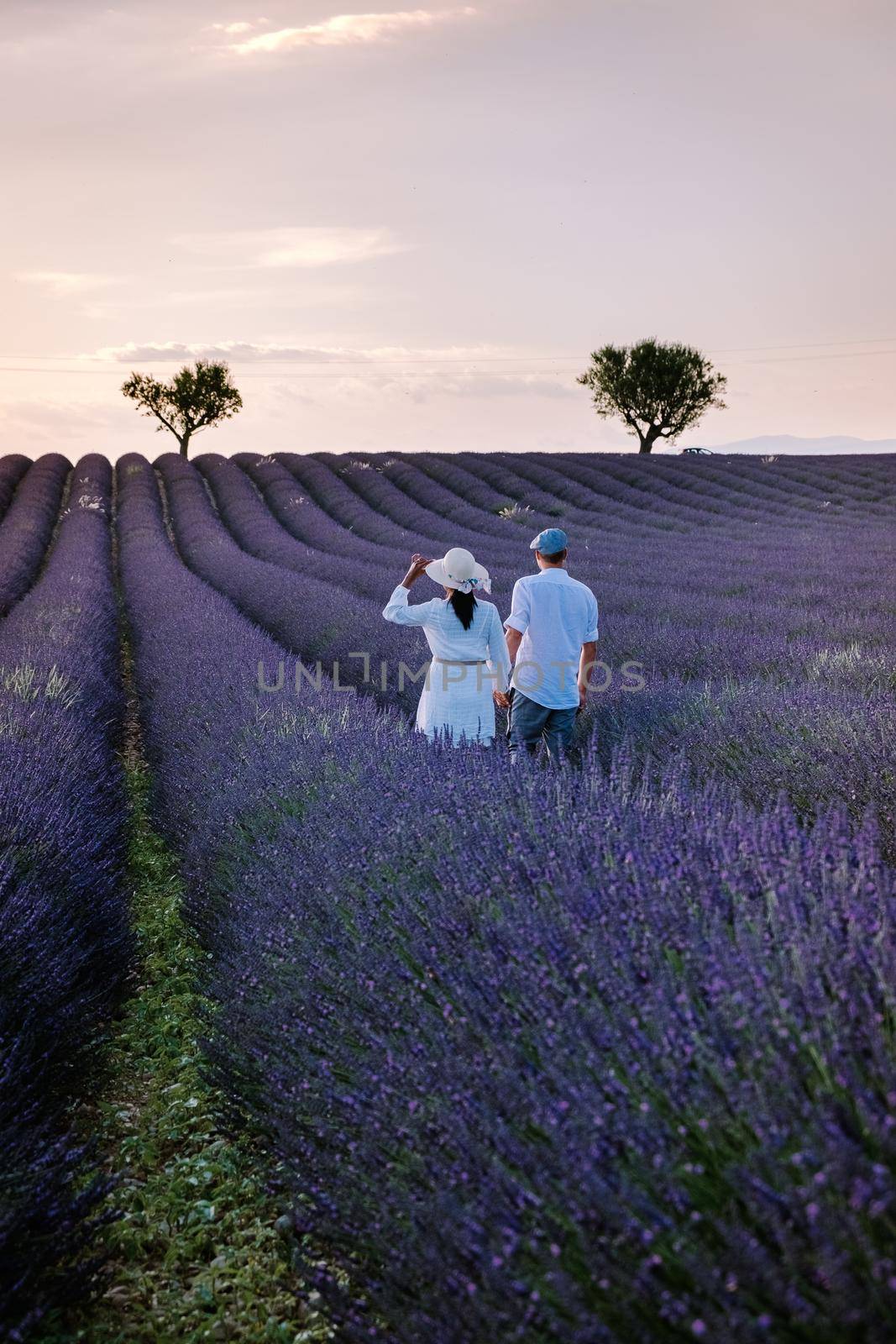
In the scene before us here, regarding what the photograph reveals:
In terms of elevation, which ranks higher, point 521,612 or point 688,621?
point 521,612

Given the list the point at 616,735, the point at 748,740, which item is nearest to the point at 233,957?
the point at 748,740

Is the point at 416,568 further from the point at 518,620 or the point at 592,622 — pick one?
the point at 592,622

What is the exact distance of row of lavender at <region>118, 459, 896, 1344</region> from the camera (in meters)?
Answer: 1.14

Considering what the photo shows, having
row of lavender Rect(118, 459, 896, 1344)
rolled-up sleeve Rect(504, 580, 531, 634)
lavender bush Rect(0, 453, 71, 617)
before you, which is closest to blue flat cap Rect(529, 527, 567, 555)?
rolled-up sleeve Rect(504, 580, 531, 634)

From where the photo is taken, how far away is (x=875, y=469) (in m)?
24.6

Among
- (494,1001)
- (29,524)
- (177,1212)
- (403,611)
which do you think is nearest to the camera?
(494,1001)

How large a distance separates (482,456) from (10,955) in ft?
81.7

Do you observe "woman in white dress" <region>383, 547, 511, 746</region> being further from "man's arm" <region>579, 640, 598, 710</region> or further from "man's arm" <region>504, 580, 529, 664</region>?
"man's arm" <region>579, 640, 598, 710</region>

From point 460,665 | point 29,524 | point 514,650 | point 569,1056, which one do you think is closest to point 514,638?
point 514,650

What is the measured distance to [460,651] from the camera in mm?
4258

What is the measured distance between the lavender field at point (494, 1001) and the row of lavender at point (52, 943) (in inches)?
0.6

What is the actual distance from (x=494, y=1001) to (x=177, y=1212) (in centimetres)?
122

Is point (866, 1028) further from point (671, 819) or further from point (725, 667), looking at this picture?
point (725, 667)

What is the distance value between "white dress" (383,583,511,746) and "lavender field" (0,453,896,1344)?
27 centimetres
